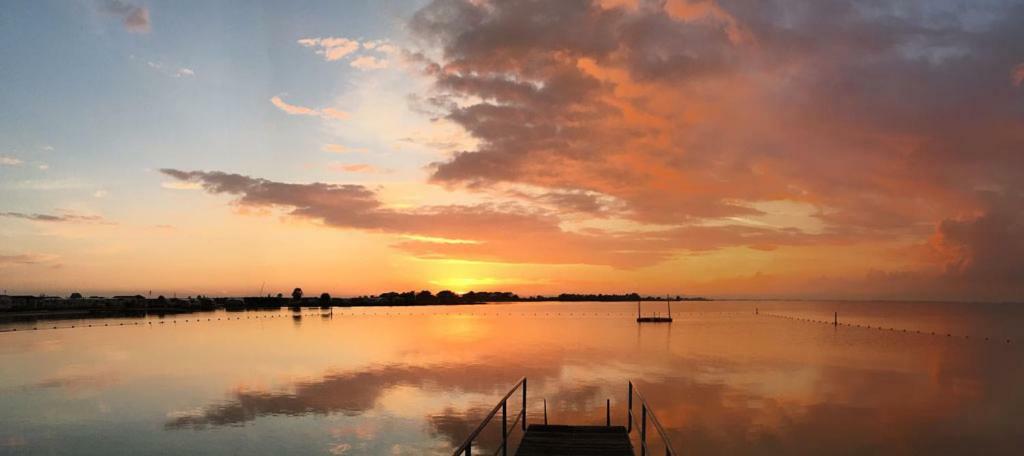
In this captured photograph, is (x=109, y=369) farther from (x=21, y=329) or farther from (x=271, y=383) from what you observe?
(x=21, y=329)

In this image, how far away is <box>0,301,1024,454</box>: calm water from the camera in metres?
25.6

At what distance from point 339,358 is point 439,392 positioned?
22.2 meters

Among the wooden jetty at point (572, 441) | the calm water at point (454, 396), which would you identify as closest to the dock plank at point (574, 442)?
the wooden jetty at point (572, 441)

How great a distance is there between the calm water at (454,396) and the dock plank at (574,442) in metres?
7.39

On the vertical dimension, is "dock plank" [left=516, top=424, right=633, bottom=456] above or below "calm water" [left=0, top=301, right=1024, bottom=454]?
above

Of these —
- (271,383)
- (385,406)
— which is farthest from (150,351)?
(385,406)

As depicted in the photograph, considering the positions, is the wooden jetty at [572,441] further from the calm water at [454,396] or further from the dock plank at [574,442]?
the calm water at [454,396]

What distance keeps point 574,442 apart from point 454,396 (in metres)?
19.8

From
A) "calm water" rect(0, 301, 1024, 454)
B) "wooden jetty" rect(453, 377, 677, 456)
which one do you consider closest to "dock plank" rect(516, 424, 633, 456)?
"wooden jetty" rect(453, 377, 677, 456)

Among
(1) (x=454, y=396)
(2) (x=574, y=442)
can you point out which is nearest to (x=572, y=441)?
(2) (x=574, y=442)

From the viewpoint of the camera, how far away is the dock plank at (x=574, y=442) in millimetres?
15766

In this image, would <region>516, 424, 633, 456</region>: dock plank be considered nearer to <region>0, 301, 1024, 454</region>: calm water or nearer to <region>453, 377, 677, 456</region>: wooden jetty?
<region>453, 377, 677, 456</region>: wooden jetty

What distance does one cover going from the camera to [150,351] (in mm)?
60594

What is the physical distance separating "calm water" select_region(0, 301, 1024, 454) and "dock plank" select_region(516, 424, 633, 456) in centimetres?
739
